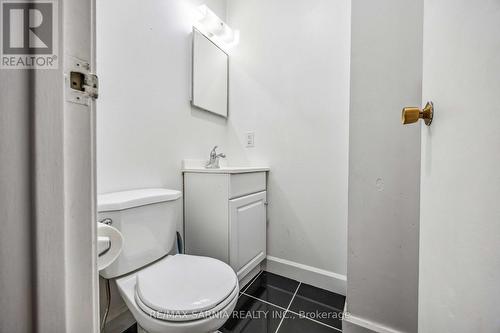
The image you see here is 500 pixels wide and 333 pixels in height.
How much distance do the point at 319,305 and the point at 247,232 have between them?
1.99 feet

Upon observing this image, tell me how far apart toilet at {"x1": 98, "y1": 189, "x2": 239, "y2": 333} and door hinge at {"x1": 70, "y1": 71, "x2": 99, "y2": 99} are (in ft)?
2.03

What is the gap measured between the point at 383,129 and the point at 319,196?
2.21ft

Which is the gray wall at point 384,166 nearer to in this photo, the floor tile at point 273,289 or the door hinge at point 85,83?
the floor tile at point 273,289

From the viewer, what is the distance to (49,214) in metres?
0.28

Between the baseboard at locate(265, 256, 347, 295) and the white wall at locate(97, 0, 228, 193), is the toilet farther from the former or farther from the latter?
the baseboard at locate(265, 256, 347, 295)

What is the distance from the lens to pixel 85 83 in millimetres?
320

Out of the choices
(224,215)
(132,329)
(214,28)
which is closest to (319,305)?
(224,215)

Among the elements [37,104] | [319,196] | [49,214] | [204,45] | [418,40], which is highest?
[204,45]

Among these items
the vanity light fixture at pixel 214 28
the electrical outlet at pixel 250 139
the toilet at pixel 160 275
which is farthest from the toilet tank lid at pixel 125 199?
the vanity light fixture at pixel 214 28

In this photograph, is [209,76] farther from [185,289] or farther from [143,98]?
[185,289]

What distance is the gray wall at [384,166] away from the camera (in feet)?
2.65

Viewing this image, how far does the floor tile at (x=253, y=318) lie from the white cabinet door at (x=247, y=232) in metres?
0.17

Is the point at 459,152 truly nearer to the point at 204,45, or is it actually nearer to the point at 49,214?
the point at 49,214

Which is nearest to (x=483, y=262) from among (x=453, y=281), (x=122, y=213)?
(x=453, y=281)
